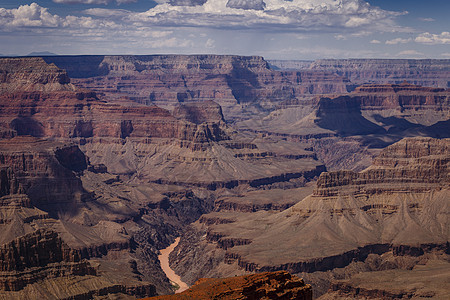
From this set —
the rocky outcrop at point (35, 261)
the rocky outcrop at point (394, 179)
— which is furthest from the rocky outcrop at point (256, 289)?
the rocky outcrop at point (394, 179)

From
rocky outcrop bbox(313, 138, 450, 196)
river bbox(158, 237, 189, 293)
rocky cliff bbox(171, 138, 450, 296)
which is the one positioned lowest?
river bbox(158, 237, 189, 293)

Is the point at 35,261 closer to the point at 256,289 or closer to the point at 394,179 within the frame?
the point at 256,289

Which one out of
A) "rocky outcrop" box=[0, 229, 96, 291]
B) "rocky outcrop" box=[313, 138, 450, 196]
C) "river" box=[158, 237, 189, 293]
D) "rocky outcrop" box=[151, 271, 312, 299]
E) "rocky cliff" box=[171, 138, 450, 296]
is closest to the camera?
"rocky outcrop" box=[151, 271, 312, 299]

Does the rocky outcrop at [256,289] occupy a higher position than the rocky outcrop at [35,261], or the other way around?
the rocky outcrop at [256,289]

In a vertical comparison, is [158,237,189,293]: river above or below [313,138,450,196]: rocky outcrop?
below

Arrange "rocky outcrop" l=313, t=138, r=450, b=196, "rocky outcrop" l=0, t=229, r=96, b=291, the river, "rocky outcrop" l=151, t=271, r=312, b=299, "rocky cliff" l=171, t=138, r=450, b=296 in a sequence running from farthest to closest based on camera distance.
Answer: "rocky outcrop" l=313, t=138, r=450, b=196 → "rocky cliff" l=171, t=138, r=450, b=296 → the river → "rocky outcrop" l=0, t=229, r=96, b=291 → "rocky outcrop" l=151, t=271, r=312, b=299

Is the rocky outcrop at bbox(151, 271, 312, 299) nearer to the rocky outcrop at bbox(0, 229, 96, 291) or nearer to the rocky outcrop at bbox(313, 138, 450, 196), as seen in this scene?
the rocky outcrop at bbox(0, 229, 96, 291)

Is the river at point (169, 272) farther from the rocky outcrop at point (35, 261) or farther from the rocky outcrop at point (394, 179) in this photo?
the rocky outcrop at point (35, 261)

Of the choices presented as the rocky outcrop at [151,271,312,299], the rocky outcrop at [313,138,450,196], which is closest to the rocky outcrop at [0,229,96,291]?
the rocky outcrop at [151,271,312,299]

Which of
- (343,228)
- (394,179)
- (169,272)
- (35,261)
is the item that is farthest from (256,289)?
(394,179)
